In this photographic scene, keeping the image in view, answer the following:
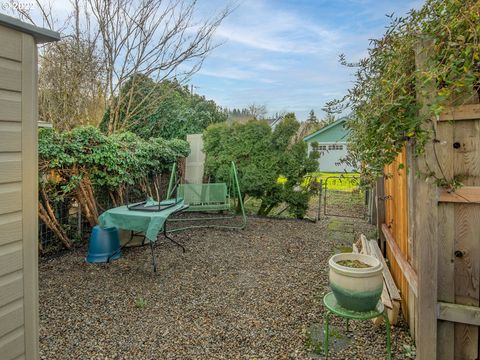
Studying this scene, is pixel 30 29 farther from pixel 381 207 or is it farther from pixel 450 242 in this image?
pixel 381 207

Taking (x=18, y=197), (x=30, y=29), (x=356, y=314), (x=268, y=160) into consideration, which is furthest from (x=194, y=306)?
(x=268, y=160)

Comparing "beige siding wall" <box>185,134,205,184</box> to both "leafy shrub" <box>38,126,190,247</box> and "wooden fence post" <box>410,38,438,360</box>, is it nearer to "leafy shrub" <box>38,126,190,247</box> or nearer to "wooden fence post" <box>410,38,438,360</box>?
"leafy shrub" <box>38,126,190,247</box>

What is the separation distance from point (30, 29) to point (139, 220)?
2.24m

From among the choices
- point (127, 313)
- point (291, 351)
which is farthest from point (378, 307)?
point (127, 313)

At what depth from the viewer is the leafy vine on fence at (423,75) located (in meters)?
1.24

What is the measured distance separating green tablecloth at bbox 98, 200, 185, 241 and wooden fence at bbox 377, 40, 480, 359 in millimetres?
2366

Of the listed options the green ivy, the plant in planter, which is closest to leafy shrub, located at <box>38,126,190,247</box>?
the green ivy

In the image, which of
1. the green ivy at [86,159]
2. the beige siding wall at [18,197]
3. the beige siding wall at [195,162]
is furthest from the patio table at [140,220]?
the beige siding wall at [195,162]

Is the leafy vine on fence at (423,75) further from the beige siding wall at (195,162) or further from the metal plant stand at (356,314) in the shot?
the beige siding wall at (195,162)

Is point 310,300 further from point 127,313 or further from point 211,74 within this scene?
point 211,74

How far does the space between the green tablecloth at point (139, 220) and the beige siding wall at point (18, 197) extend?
1.71 meters

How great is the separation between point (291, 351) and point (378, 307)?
61cm

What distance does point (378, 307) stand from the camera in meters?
1.92

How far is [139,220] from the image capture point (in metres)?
3.27
